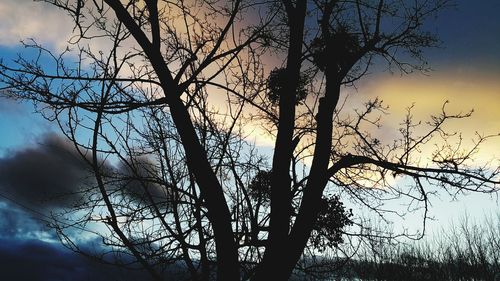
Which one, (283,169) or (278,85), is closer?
(283,169)

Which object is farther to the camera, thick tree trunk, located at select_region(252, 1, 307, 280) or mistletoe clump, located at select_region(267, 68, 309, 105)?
mistletoe clump, located at select_region(267, 68, 309, 105)

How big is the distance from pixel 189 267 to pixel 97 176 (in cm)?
160

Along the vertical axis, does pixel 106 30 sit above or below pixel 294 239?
above

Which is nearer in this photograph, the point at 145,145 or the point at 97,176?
the point at 97,176

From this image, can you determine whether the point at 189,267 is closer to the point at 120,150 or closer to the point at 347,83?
the point at 120,150

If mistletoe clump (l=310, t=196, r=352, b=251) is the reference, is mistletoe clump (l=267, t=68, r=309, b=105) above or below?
above

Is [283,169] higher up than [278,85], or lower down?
lower down

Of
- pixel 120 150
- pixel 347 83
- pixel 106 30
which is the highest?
pixel 106 30

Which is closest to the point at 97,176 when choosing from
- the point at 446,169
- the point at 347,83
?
the point at 347,83

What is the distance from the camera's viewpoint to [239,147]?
21.8ft

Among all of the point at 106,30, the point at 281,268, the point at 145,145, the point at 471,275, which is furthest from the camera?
the point at 471,275

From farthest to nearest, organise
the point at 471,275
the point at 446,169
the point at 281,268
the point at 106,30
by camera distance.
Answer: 1. the point at 471,275
2. the point at 106,30
3. the point at 446,169
4. the point at 281,268

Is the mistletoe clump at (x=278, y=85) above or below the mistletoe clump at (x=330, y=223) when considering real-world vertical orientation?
above

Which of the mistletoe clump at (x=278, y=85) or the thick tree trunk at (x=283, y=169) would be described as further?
the mistletoe clump at (x=278, y=85)
